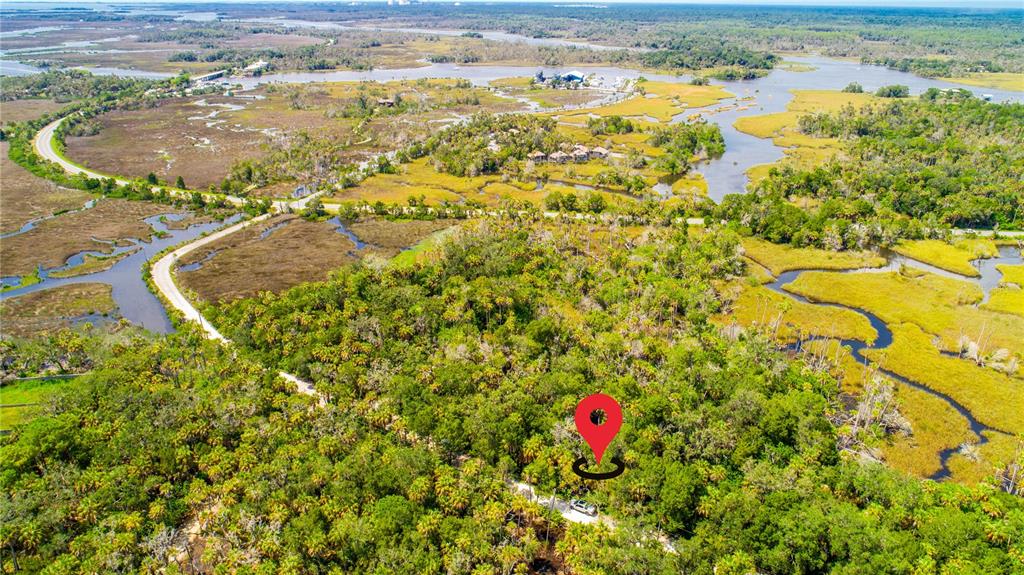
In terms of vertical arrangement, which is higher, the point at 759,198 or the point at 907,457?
the point at 759,198

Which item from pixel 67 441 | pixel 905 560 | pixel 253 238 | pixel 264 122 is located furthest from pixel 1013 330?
pixel 264 122

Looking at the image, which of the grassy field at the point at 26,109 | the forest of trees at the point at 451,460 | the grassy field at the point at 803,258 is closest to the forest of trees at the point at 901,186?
the grassy field at the point at 803,258

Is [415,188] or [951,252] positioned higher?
[415,188]

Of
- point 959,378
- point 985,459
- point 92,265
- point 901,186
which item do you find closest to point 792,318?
point 959,378

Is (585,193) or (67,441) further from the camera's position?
(585,193)

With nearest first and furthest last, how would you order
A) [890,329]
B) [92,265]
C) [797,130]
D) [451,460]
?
[451,460] → [890,329] → [92,265] → [797,130]

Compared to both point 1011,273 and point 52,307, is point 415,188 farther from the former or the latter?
point 1011,273

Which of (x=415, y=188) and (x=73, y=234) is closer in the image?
(x=73, y=234)

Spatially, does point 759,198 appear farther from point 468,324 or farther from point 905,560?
point 905,560
